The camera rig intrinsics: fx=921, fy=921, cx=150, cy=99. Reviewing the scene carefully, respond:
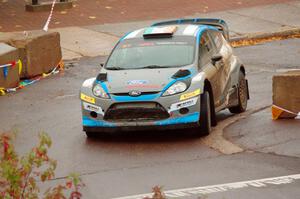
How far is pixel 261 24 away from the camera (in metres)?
26.5

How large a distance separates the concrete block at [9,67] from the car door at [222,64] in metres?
5.03

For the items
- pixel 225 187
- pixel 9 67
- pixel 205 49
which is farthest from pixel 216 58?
pixel 9 67

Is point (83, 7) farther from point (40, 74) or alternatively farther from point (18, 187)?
point (18, 187)

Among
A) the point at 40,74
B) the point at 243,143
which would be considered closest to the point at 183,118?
the point at 243,143

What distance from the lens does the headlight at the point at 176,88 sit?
13.1 metres

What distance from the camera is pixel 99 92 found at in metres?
13.4

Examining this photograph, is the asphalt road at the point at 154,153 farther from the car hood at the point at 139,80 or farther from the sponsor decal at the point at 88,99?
the car hood at the point at 139,80

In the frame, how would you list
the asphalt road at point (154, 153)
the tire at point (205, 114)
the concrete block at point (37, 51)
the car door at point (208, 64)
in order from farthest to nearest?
the concrete block at point (37, 51), the car door at point (208, 64), the tire at point (205, 114), the asphalt road at point (154, 153)

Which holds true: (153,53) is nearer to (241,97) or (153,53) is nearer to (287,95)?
(287,95)

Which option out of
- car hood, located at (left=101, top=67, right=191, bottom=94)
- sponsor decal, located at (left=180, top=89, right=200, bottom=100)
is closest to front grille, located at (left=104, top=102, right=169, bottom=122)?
car hood, located at (left=101, top=67, right=191, bottom=94)

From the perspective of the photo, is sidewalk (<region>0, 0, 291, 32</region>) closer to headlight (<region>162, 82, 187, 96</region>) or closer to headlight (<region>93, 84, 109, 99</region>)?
headlight (<region>93, 84, 109, 99</region>)

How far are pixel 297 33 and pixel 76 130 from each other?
490 inches

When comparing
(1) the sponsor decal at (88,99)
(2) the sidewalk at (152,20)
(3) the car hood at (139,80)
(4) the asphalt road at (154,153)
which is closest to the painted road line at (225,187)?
(4) the asphalt road at (154,153)

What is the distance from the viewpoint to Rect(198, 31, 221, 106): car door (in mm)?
14078
